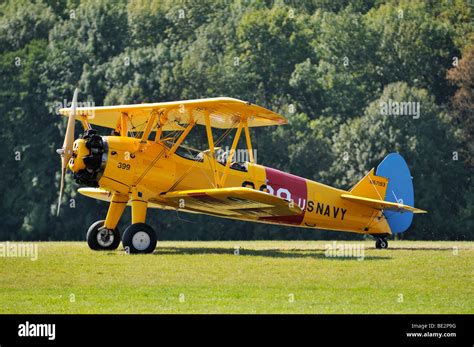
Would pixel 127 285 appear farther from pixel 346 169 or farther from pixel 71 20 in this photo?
pixel 71 20

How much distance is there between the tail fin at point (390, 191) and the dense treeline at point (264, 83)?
1858 centimetres

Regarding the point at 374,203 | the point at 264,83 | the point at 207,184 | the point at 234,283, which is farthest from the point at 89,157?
the point at 264,83

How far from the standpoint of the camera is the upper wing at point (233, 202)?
2106cm

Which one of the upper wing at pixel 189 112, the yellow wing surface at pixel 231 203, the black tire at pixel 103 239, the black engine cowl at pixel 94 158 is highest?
the upper wing at pixel 189 112

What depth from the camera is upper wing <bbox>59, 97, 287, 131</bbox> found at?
2231 centimetres

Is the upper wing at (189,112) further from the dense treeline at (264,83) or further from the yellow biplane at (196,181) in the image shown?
the dense treeline at (264,83)

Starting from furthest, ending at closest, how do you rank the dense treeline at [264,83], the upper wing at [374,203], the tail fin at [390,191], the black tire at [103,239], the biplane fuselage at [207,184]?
the dense treeline at [264,83] → the tail fin at [390,191] → the upper wing at [374,203] → the black tire at [103,239] → the biplane fuselage at [207,184]

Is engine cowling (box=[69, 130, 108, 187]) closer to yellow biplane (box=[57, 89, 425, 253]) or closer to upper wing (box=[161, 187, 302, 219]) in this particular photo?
yellow biplane (box=[57, 89, 425, 253])

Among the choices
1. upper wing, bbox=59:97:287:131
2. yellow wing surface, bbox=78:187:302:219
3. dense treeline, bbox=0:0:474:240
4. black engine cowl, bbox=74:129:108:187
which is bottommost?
yellow wing surface, bbox=78:187:302:219

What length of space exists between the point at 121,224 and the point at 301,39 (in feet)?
56.6

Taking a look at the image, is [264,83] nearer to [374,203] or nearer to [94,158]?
[374,203]

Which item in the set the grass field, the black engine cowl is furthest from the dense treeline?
the grass field

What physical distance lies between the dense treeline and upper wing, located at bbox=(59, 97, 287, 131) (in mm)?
19340

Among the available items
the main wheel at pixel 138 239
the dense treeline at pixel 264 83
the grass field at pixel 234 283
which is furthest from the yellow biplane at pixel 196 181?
the dense treeline at pixel 264 83
